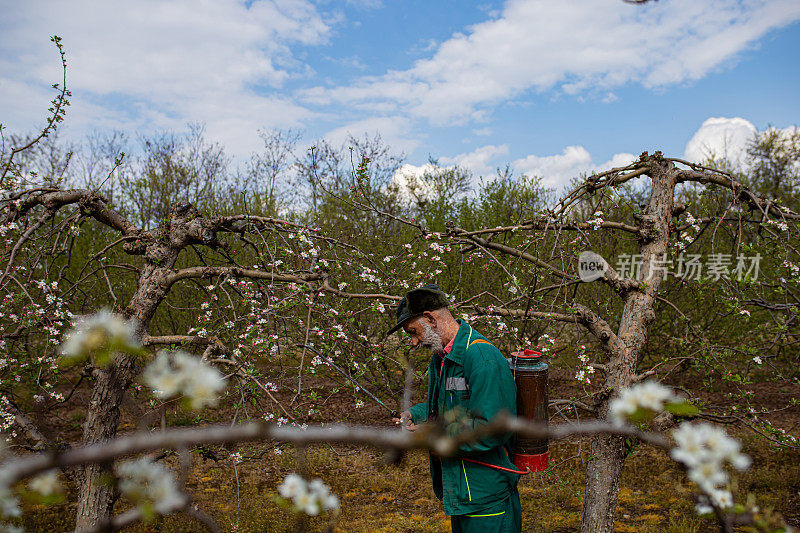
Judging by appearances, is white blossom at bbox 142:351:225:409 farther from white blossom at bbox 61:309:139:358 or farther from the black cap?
the black cap

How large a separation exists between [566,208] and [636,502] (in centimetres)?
417

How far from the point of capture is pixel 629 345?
4.13 metres

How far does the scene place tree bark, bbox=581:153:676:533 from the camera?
13.0ft

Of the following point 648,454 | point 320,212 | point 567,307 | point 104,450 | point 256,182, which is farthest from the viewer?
point 256,182

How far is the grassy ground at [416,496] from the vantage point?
18.8 feet

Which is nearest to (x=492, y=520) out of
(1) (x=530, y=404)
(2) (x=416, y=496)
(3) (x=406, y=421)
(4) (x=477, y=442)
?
(4) (x=477, y=442)

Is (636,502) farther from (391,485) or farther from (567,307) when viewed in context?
(567,307)

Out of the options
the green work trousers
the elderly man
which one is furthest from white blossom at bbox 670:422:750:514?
the green work trousers

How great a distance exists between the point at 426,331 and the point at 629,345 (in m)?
1.96

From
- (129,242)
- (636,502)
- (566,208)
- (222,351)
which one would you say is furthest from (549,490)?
(129,242)

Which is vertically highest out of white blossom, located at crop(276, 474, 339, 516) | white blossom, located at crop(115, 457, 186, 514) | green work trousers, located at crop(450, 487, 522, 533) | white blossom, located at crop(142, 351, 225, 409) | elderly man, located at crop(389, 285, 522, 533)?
white blossom, located at crop(142, 351, 225, 409)

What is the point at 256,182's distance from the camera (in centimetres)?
1881

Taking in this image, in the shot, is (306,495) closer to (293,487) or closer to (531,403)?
(293,487)

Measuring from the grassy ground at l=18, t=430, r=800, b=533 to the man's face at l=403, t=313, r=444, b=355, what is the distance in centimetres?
247
